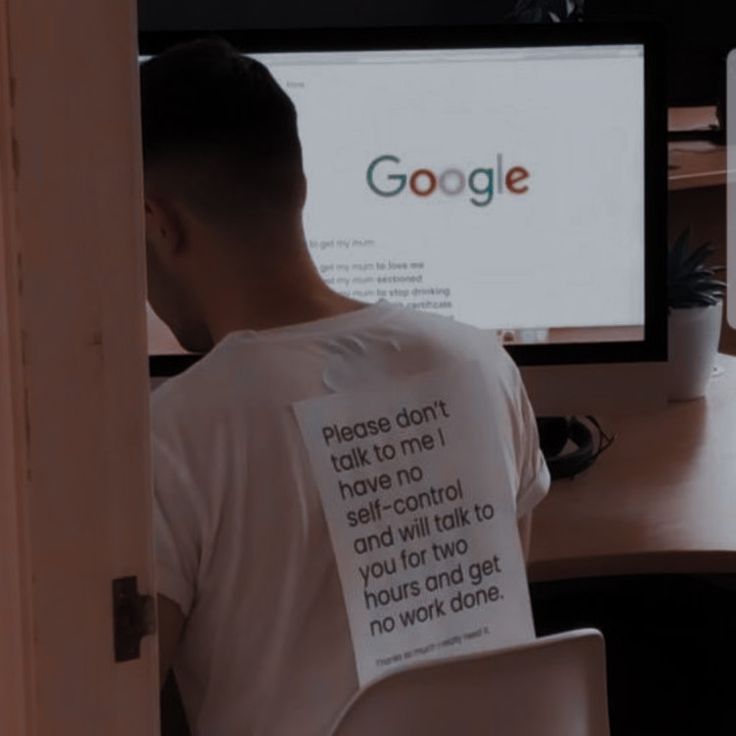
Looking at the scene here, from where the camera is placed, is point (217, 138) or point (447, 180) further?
point (447, 180)

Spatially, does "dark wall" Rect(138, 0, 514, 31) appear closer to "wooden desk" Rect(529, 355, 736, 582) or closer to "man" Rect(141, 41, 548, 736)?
"wooden desk" Rect(529, 355, 736, 582)

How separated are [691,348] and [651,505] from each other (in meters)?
0.39

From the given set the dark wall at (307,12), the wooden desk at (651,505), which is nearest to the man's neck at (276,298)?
the wooden desk at (651,505)

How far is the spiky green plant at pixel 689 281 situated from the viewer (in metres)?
1.95

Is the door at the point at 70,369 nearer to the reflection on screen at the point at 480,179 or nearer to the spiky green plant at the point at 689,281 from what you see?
the reflection on screen at the point at 480,179

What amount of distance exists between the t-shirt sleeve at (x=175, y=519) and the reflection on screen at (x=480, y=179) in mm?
525

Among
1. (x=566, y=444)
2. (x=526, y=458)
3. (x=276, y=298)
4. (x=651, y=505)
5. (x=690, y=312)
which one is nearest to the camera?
(x=276, y=298)

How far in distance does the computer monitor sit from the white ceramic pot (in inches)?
10.1

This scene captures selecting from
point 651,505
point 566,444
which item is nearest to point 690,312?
point 566,444

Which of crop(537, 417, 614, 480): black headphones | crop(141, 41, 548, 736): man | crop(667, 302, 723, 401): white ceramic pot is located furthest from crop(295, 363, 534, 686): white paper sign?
crop(667, 302, 723, 401): white ceramic pot

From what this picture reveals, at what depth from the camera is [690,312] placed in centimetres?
195

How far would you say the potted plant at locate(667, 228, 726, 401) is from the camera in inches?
76.8

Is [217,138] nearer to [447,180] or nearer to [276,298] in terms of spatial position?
[276,298]

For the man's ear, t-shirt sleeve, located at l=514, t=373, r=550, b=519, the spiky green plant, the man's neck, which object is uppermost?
the man's ear
